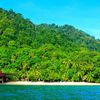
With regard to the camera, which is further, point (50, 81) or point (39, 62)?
point (39, 62)

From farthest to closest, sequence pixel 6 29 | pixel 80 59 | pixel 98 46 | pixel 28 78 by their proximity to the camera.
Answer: pixel 98 46, pixel 6 29, pixel 80 59, pixel 28 78

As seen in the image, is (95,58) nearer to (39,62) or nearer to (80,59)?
(80,59)

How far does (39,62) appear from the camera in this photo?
101938mm

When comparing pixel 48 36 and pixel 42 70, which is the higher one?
pixel 48 36

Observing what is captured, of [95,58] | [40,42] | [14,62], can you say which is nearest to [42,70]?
[14,62]

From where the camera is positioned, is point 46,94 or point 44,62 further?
point 44,62

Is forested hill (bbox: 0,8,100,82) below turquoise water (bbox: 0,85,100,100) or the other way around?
the other way around

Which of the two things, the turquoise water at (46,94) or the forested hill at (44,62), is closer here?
the turquoise water at (46,94)

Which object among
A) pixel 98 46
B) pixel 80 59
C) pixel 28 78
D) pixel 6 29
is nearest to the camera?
pixel 28 78

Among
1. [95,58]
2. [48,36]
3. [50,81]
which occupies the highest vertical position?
[48,36]

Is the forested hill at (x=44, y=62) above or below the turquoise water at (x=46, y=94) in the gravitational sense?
above

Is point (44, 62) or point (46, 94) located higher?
point (44, 62)

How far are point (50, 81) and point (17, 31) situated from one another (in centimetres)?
4649

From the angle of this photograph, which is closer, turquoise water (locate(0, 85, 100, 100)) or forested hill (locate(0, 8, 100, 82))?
turquoise water (locate(0, 85, 100, 100))
